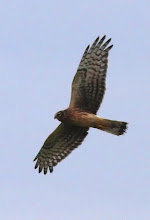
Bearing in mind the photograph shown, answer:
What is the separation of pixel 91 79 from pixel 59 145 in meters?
2.53

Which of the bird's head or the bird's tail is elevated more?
the bird's head

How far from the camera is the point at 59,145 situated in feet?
83.8

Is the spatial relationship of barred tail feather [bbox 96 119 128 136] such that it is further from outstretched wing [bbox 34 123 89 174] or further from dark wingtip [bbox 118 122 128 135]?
outstretched wing [bbox 34 123 89 174]

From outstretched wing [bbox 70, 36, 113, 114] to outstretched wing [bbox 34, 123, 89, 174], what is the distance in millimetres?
1123

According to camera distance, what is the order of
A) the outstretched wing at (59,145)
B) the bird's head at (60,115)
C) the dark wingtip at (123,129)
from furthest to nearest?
the outstretched wing at (59,145) < the bird's head at (60,115) < the dark wingtip at (123,129)

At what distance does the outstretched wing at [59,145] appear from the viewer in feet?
82.2

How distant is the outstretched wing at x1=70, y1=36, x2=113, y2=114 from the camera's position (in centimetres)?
2398

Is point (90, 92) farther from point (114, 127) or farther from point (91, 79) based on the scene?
point (114, 127)

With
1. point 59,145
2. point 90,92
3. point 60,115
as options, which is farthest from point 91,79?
point 59,145

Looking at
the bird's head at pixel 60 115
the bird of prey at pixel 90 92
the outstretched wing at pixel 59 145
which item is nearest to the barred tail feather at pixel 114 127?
the bird of prey at pixel 90 92

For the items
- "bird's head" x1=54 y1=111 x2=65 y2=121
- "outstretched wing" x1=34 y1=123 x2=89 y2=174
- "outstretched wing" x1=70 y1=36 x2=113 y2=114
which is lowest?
"outstretched wing" x1=34 y1=123 x2=89 y2=174

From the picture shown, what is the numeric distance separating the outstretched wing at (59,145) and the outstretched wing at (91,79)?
44.2 inches

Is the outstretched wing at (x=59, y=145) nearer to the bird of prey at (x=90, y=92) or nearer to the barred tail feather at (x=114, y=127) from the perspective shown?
the bird of prey at (x=90, y=92)

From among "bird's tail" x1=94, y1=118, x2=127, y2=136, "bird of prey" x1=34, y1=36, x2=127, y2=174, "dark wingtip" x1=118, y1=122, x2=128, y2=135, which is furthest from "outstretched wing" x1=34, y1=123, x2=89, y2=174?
"dark wingtip" x1=118, y1=122, x2=128, y2=135
